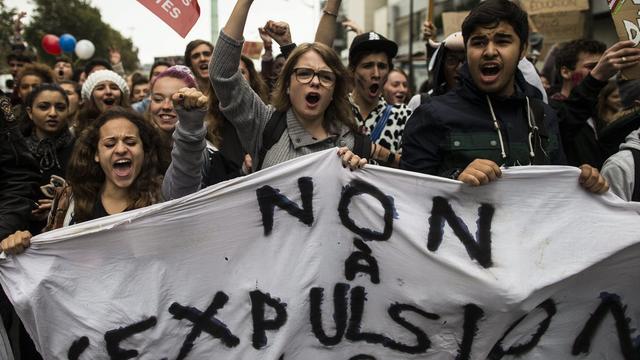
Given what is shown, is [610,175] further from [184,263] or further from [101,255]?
[101,255]

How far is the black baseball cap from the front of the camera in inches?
159

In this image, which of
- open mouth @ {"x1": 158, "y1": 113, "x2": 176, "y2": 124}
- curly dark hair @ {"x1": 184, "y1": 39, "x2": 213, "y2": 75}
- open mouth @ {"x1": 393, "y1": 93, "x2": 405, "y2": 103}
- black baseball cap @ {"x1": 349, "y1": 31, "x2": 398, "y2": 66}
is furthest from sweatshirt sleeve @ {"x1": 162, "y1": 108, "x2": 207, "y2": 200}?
open mouth @ {"x1": 393, "y1": 93, "x2": 405, "y2": 103}

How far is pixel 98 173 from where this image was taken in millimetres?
3170

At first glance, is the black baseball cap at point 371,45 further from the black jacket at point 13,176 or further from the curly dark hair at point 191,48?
the black jacket at point 13,176

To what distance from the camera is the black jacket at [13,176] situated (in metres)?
2.98

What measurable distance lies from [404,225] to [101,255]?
122 centimetres

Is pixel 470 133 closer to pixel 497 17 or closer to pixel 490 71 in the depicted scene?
pixel 490 71

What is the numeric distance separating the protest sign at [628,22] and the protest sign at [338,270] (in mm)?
855

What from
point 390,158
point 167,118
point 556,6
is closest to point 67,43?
point 556,6

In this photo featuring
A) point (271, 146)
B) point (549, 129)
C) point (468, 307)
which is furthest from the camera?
point (271, 146)

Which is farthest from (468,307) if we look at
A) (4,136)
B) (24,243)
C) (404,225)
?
(4,136)

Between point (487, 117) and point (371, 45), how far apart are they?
4.73 feet

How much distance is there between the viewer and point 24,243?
2736 mm

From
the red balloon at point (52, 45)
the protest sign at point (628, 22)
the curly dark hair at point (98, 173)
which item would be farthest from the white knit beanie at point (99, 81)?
the red balloon at point (52, 45)
